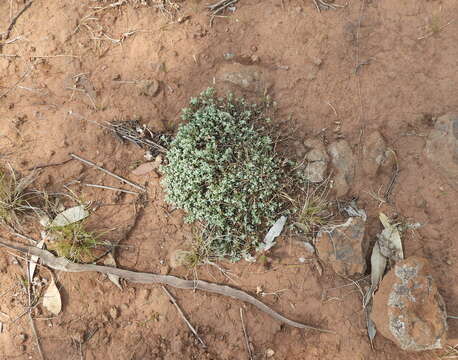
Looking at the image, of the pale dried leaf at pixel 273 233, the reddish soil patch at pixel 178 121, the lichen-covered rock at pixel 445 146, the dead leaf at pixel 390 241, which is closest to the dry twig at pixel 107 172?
the reddish soil patch at pixel 178 121

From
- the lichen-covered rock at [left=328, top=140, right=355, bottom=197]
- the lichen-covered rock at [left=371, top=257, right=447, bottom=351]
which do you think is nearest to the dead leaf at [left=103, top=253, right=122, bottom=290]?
the lichen-covered rock at [left=328, top=140, right=355, bottom=197]

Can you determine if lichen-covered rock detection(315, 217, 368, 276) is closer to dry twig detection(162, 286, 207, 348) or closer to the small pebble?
dry twig detection(162, 286, 207, 348)

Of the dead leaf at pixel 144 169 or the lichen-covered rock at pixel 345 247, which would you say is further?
the dead leaf at pixel 144 169

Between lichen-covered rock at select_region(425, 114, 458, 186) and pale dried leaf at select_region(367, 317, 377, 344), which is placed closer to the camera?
pale dried leaf at select_region(367, 317, 377, 344)

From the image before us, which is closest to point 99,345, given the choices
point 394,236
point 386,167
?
point 394,236

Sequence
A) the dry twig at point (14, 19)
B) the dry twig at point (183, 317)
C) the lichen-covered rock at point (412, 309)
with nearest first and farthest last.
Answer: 1. the lichen-covered rock at point (412, 309)
2. the dry twig at point (183, 317)
3. the dry twig at point (14, 19)

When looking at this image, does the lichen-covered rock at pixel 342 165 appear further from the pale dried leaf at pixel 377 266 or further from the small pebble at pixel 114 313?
the small pebble at pixel 114 313

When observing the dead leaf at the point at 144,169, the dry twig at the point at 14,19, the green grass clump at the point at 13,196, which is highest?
the dry twig at the point at 14,19
